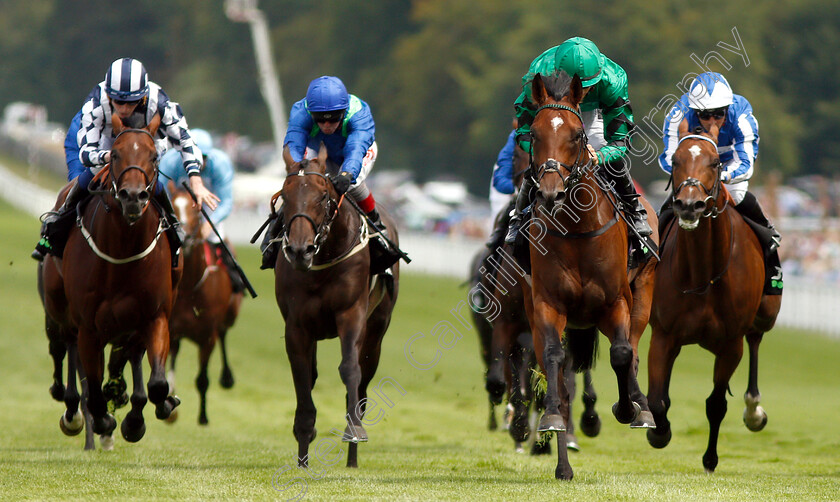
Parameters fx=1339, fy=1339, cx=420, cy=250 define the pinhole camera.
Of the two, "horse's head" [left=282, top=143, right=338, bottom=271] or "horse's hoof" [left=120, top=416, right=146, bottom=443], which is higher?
"horse's head" [left=282, top=143, right=338, bottom=271]

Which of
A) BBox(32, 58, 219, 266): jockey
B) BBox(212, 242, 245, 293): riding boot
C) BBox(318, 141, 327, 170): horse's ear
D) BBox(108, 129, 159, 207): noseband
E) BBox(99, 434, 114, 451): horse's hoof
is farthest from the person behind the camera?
BBox(212, 242, 245, 293): riding boot

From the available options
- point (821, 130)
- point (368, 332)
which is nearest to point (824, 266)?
point (368, 332)

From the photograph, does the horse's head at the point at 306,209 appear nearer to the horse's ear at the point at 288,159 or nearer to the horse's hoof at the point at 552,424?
the horse's ear at the point at 288,159

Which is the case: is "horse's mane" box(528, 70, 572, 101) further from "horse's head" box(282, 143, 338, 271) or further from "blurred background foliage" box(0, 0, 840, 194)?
"blurred background foliage" box(0, 0, 840, 194)

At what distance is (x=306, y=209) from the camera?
8.30m

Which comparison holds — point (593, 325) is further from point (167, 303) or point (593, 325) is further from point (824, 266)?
point (824, 266)

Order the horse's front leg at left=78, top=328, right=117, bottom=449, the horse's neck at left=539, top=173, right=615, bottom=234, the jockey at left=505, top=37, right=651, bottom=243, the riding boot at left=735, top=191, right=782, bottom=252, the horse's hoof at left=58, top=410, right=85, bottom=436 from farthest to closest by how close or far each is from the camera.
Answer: the horse's hoof at left=58, top=410, right=85, bottom=436
the riding boot at left=735, top=191, right=782, bottom=252
the horse's front leg at left=78, top=328, right=117, bottom=449
the jockey at left=505, top=37, right=651, bottom=243
the horse's neck at left=539, top=173, right=615, bottom=234

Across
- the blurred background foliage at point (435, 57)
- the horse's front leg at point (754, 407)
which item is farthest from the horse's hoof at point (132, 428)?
the blurred background foliage at point (435, 57)

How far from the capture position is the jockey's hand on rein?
28.4 ft

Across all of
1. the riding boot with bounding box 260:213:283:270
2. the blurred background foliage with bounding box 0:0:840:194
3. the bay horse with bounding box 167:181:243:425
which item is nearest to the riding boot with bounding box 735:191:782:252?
the riding boot with bounding box 260:213:283:270

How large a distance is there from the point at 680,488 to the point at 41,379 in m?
11.4

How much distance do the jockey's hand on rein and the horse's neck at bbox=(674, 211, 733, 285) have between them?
2.46 m

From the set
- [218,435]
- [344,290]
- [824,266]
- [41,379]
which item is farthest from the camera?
[824,266]

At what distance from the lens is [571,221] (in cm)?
812
